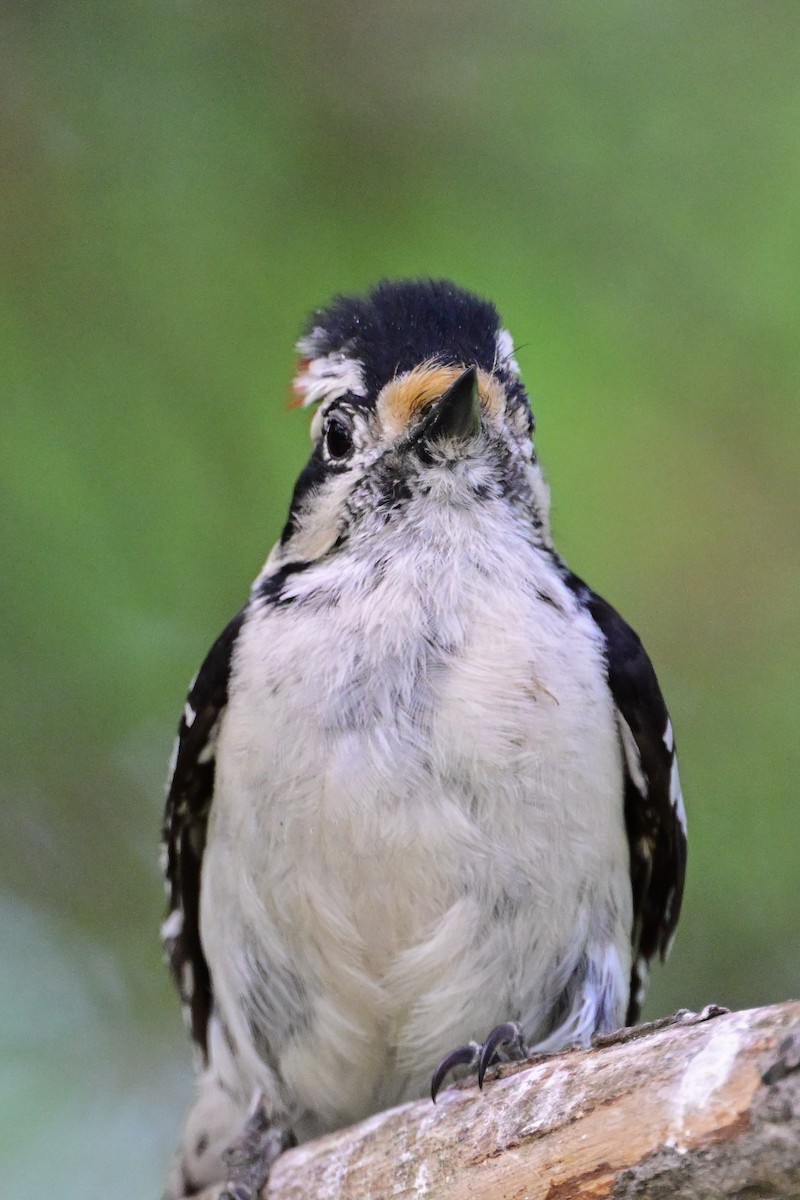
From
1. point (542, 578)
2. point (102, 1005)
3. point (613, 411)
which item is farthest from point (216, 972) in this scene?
point (613, 411)

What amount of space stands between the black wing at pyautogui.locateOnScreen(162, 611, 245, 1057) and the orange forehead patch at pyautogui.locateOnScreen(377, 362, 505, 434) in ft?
2.70

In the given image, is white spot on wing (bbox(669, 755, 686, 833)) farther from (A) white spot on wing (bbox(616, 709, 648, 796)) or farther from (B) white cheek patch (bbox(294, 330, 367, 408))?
(B) white cheek patch (bbox(294, 330, 367, 408))

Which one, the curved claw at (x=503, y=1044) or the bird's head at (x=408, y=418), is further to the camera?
the bird's head at (x=408, y=418)

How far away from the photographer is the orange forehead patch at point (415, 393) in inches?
169

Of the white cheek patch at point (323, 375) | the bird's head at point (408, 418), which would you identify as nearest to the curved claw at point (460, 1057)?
the bird's head at point (408, 418)

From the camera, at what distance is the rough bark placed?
101 inches

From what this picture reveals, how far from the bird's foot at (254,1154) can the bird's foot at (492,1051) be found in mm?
725

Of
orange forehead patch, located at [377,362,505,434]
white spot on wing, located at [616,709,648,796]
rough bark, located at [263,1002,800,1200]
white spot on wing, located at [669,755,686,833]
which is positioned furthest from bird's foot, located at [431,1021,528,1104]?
orange forehead patch, located at [377,362,505,434]

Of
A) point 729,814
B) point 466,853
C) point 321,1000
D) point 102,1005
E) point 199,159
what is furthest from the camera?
point 102,1005

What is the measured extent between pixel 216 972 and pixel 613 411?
2.62 meters

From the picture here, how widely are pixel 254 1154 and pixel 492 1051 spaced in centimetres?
99

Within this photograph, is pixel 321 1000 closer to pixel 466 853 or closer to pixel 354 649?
pixel 466 853

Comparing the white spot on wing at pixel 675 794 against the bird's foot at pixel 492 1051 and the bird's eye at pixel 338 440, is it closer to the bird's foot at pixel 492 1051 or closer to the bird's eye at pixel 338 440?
the bird's foot at pixel 492 1051

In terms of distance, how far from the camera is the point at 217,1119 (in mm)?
4625
